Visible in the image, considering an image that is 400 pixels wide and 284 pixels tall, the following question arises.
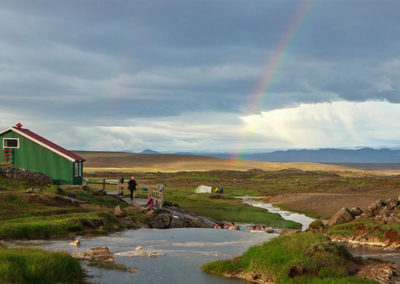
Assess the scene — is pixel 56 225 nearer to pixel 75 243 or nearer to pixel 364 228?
pixel 75 243

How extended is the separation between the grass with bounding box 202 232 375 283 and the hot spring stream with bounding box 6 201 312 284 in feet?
3.85

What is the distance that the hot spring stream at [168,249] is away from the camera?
69.0ft

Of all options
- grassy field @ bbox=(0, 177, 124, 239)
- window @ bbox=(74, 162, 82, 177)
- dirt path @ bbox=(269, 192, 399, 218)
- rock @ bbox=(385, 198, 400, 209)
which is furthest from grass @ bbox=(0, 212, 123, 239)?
dirt path @ bbox=(269, 192, 399, 218)

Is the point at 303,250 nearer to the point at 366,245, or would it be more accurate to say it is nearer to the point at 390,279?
the point at 390,279

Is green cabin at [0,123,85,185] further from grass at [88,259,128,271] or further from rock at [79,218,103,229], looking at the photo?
grass at [88,259,128,271]

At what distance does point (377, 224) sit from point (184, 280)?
20.0m

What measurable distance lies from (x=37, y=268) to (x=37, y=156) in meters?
38.4

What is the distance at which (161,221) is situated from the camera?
132 feet

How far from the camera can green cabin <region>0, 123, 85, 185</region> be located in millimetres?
53594

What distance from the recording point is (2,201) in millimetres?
35312

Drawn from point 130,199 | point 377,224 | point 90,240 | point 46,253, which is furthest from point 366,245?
point 130,199

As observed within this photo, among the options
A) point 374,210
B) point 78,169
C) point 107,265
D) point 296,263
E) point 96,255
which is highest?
point 78,169

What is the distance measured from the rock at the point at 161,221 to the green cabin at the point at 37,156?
17.3m

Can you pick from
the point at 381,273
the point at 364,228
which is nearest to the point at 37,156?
the point at 364,228
